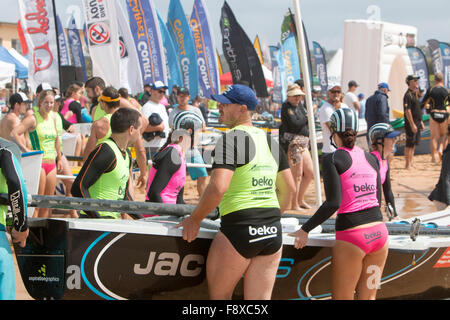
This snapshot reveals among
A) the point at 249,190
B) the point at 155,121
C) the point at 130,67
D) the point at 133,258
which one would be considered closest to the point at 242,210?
the point at 249,190

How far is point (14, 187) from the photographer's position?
3.24m

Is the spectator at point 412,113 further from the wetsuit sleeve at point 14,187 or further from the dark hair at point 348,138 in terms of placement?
the wetsuit sleeve at point 14,187

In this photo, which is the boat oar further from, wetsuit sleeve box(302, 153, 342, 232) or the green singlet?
wetsuit sleeve box(302, 153, 342, 232)

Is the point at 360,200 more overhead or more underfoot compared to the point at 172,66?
more underfoot

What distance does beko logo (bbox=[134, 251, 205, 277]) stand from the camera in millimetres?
3807

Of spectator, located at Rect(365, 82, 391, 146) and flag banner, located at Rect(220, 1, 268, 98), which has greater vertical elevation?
flag banner, located at Rect(220, 1, 268, 98)

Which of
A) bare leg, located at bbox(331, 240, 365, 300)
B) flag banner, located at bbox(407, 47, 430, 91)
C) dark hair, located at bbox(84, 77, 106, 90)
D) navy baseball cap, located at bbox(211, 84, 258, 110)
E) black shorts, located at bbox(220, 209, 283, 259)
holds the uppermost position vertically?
flag banner, located at bbox(407, 47, 430, 91)

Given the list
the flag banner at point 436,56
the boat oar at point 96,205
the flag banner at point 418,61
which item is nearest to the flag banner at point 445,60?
the flag banner at point 436,56

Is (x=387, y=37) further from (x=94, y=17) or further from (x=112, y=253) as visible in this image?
(x=112, y=253)

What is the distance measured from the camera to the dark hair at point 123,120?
14.2ft

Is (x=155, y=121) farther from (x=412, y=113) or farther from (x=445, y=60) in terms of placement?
(x=445, y=60)

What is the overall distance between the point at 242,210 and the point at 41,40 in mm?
11653

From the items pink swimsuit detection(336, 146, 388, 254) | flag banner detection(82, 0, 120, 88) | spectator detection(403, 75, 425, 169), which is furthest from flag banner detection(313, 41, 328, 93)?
pink swimsuit detection(336, 146, 388, 254)

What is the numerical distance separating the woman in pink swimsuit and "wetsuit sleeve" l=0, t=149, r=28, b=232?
1796 millimetres
